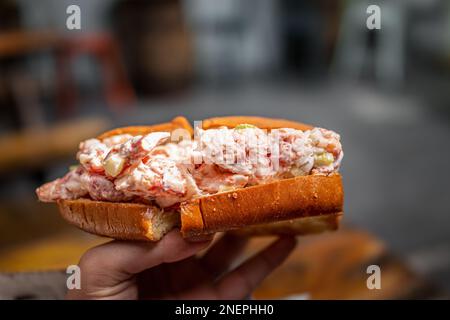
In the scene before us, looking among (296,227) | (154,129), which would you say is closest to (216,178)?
(154,129)

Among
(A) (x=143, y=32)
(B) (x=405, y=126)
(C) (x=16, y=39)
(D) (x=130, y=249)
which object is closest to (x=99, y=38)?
(C) (x=16, y=39)

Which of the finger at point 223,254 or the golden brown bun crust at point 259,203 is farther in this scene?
the finger at point 223,254

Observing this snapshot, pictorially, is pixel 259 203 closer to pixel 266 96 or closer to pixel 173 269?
pixel 173 269

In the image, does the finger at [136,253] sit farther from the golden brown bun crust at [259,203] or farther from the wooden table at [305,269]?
the wooden table at [305,269]

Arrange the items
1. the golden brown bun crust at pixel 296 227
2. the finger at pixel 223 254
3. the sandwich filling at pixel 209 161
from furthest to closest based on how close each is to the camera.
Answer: the finger at pixel 223 254, the golden brown bun crust at pixel 296 227, the sandwich filling at pixel 209 161

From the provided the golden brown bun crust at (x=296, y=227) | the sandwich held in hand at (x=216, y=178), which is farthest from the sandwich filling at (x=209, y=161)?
the golden brown bun crust at (x=296, y=227)

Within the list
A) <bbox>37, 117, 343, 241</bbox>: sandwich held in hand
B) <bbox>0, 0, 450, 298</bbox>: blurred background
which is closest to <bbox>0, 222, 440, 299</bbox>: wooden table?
<bbox>0, 0, 450, 298</bbox>: blurred background

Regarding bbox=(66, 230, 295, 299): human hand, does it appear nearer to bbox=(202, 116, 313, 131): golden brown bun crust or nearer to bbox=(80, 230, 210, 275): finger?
bbox=(80, 230, 210, 275): finger

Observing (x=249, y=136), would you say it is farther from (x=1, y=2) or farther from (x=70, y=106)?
(x=1, y=2)
